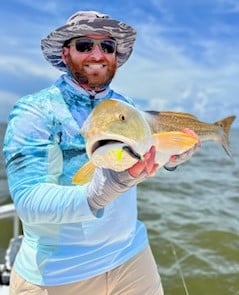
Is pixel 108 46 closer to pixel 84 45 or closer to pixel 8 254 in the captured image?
pixel 84 45

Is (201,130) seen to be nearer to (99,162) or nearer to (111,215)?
(111,215)

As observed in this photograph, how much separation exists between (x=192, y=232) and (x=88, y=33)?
Result: 8289mm

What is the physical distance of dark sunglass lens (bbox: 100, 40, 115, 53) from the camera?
7.52 feet

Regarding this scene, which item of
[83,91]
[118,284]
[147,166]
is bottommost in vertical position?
[118,284]

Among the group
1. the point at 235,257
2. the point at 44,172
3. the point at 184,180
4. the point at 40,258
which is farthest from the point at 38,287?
the point at 184,180

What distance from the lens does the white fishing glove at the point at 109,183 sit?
1529mm

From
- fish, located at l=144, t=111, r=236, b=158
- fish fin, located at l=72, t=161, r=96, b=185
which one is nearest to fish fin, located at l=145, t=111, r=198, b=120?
fish, located at l=144, t=111, r=236, b=158

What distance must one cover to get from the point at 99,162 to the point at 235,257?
24.1 feet

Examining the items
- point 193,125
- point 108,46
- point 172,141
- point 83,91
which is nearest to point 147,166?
point 172,141

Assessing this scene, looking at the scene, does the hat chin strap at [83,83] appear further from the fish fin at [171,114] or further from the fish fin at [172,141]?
the fish fin at [172,141]

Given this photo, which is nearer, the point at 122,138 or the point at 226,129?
the point at 122,138

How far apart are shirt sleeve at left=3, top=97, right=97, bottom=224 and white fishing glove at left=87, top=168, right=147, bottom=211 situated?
0.25ft

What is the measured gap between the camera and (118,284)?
230cm

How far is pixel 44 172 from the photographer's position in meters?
1.90
